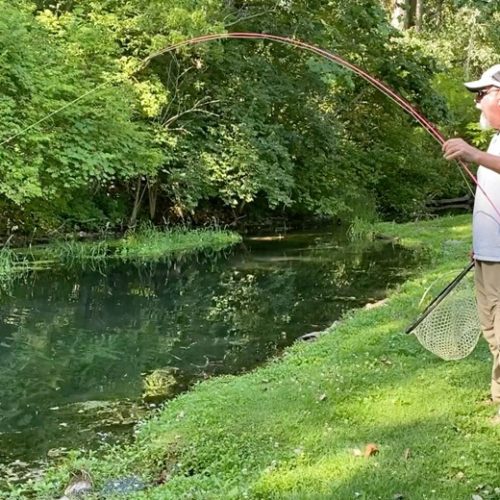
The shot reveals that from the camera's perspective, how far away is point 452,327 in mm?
5039

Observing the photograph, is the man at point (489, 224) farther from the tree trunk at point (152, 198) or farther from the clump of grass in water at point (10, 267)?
the tree trunk at point (152, 198)

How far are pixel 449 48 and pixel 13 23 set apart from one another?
1908cm

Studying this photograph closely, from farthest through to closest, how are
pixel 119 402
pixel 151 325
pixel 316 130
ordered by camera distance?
pixel 316 130 → pixel 151 325 → pixel 119 402

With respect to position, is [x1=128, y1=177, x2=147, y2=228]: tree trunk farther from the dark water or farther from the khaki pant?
the khaki pant

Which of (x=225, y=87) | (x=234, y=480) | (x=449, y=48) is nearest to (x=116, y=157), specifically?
(x=225, y=87)

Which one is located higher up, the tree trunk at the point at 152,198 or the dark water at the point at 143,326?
the tree trunk at the point at 152,198

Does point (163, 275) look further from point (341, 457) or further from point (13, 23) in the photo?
point (341, 457)

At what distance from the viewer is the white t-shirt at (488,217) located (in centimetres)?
403

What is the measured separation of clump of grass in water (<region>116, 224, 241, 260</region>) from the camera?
15.4 meters

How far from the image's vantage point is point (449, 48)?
1112 inches

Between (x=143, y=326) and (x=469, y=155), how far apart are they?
6.37 metres

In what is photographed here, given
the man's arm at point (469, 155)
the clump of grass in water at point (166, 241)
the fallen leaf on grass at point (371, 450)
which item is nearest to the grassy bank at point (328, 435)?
the fallen leaf on grass at point (371, 450)

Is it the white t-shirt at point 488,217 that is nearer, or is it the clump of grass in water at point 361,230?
the white t-shirt at point 488,217

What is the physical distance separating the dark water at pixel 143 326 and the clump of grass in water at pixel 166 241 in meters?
0.81
